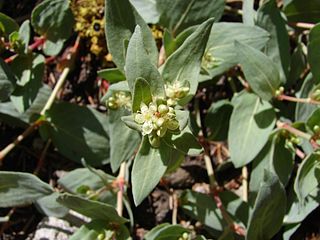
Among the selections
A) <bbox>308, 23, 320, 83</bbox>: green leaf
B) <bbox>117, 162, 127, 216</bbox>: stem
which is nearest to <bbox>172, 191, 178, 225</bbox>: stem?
<bbox>117, 162, 127, 216</bbox>: stem

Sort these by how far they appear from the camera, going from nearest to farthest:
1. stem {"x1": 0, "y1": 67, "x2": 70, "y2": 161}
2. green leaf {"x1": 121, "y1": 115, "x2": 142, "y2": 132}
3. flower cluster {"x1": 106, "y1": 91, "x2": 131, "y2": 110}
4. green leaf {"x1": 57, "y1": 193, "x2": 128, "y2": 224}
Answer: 1. green leaf {"x1": 121, "y1": 115, "x2": 142, "y2": 132}
2. green leaf {"x1": 57, "y1": 193, "x2": 128, "y2": 224}
3. flower cluster {"x1": 106, "y1": 91, "x2": 131, "y2": 110}
4. stem {"x1": 0, "y1": 67, "x2": 70, "y2": 161}

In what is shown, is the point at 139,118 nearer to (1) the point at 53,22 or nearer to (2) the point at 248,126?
(2) the point at 248,126

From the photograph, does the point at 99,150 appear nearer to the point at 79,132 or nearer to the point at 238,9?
the point at 79,132

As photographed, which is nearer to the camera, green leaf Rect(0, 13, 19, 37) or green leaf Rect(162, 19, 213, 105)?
green leaf Rect(162, 19, 213, 105)

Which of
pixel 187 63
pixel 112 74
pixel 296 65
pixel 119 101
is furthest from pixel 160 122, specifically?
pixel 296 65

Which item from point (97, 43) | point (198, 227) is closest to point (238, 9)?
point (97, 43)

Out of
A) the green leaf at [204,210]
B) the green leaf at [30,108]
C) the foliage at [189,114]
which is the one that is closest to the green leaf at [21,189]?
the foliage at [189,114]

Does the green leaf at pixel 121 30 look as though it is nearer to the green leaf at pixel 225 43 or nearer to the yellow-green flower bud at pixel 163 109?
the green leaf at pixel 225 43

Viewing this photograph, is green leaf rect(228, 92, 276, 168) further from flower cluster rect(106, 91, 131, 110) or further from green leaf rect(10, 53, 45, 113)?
green leaf rect(10, 53, 45, 113)
